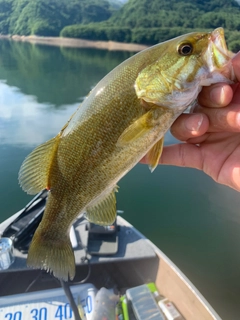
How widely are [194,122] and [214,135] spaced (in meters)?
0.42

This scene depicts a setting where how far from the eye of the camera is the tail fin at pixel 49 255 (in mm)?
2150

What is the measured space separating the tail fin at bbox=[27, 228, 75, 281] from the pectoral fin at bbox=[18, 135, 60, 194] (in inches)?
12.8

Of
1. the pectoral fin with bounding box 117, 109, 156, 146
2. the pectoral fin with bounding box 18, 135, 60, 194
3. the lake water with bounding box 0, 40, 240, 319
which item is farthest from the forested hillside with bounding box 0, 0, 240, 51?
the pectoral fin with bounding box 18, 135, 60, 194

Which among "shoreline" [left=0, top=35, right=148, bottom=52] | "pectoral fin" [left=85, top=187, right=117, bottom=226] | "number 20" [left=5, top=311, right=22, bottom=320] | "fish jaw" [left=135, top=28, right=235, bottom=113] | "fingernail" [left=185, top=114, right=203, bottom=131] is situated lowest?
"number 20" [left=5, top=311, right=22, bottom=320]

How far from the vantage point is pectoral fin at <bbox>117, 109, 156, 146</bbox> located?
1929mm

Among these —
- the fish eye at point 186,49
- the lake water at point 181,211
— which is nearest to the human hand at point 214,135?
the fish eye at point 186,49

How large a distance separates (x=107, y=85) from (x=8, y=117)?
18.0 m

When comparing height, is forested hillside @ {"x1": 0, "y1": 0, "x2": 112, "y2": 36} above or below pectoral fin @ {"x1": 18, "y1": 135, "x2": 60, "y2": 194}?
above

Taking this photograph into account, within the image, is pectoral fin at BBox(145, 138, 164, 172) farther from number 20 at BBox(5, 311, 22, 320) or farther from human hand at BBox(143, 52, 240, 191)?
number 20 at BBox(5, 311, 22, 320)

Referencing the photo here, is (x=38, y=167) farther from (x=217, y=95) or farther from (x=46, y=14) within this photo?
(x=46, y=14)

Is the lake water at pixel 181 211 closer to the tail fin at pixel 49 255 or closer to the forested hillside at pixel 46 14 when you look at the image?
the tail fin at pixel 49 255

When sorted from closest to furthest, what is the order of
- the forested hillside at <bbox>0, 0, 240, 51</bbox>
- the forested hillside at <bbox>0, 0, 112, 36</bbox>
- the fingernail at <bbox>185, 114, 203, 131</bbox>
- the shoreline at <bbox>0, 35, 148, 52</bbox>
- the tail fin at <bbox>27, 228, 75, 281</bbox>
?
the fingernail at <bbox>185, 114, 203, 131</bbox> < the tail fin at <bbox>27, 228, 75, 281</bbox> < the forested hillside at <bbox>0, 0, 240, 51</bbox> < the shoreline at <bbox>0, 35, 148, 52</bbox> < the forested hillside at <bbox>0, 0, 112, 36</bbox>

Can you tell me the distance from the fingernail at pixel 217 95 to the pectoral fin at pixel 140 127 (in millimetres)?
381

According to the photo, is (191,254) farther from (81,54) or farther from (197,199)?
(81,54)
